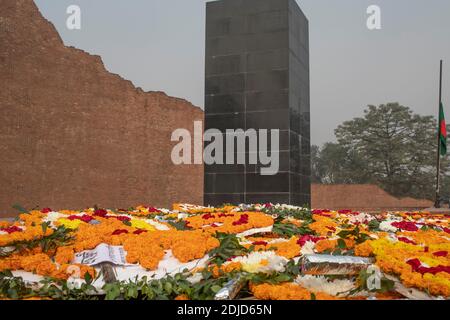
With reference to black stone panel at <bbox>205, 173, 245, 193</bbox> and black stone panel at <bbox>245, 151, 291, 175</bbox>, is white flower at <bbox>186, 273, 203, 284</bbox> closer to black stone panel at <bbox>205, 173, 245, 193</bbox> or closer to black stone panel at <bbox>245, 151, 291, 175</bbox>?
black stone panel at <bbox>245, 151, 291, 175</bbox>

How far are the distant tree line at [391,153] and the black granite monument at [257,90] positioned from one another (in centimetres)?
2310

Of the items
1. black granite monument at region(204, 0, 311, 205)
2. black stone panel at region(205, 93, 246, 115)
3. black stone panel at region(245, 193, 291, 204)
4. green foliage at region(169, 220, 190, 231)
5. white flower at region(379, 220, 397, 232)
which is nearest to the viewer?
white flower at region(379, 220, 397, 232)

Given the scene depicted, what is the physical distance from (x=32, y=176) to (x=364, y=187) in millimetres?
18912

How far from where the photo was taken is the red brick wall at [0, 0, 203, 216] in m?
14.1

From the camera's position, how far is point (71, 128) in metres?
16.2

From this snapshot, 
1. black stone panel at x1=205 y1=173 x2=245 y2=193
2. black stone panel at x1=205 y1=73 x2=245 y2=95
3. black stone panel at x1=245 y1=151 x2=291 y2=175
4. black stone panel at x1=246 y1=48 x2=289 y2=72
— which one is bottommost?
black stone panel at x1=205 y1=173 x2=245 y2=193

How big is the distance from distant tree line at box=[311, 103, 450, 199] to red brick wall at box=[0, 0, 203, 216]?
614 inches

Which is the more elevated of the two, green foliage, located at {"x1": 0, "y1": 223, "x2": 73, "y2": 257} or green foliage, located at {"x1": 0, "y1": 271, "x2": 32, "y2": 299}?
green foliage, located at {"x1": 0, "y1": 223, "x2": 73, "y2": 257}

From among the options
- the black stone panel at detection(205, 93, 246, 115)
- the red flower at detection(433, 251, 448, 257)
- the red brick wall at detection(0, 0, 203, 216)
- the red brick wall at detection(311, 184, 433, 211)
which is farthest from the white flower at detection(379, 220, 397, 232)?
the red brick wall at detection(311, 184, 433, 211)

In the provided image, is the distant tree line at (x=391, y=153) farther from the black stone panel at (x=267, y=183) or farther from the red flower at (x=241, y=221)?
the red flower at (x=241, y=221)

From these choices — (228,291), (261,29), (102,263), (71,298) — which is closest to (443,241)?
(228,291)

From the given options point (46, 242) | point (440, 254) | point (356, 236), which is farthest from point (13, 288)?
point (440, 254)

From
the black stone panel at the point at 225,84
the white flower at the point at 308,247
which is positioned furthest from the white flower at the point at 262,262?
the black stone panel at the point at 225,84

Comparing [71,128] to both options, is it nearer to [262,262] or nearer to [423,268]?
[262,262]
